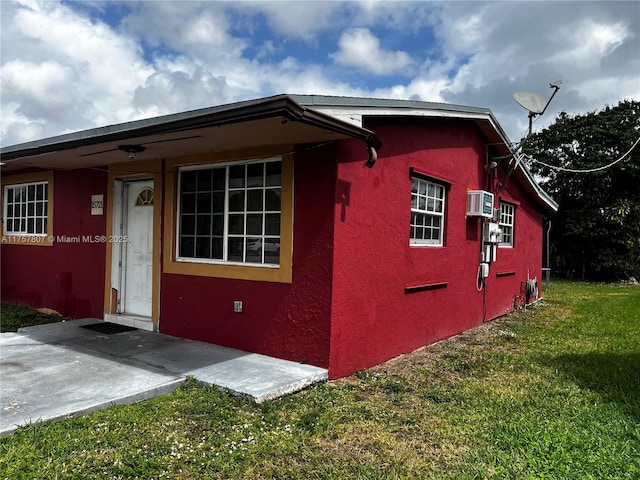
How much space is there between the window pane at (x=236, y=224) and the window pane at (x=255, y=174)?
0.45m

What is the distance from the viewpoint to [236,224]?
589 cm

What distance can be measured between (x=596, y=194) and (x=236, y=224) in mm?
20194

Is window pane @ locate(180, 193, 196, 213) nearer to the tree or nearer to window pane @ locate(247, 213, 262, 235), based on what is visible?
window pane @ locate(247, 213, 262, 235)

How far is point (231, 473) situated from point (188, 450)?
44 cm

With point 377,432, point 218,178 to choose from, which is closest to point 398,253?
point 218,178

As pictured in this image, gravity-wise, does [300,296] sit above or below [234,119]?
below

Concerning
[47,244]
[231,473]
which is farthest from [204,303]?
[47,244]

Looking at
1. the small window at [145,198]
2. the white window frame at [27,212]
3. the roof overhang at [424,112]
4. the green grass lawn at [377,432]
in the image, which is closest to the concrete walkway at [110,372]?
the green grass lawn at [377,432]

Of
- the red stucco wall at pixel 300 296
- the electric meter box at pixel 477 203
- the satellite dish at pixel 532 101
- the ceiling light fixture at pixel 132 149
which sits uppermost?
the satellite dish at pixel 532 101

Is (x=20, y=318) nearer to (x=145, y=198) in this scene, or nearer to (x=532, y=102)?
(x=145, y=198)

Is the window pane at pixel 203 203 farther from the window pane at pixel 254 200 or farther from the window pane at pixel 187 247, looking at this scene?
the window pane at pixel 254 200

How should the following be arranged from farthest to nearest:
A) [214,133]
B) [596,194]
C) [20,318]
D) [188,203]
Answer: [596,194], [20,318], [188,203], [214,133]

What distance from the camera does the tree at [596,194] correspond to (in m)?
20.3

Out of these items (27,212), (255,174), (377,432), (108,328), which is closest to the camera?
(377,432)
